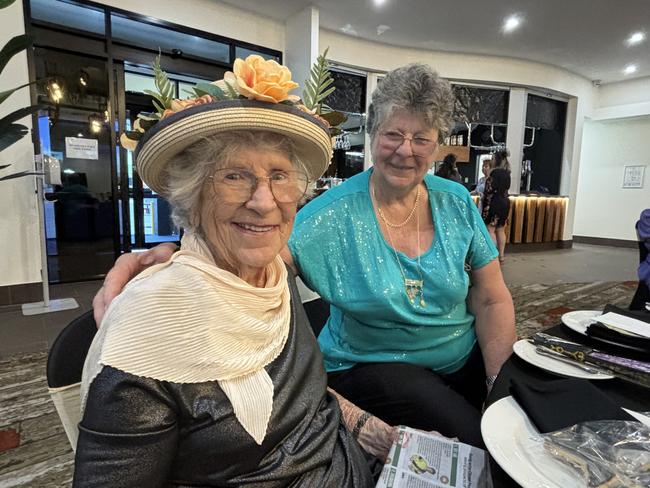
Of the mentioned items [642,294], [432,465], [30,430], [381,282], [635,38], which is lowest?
[30,430]

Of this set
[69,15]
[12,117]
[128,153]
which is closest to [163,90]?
[12,117]

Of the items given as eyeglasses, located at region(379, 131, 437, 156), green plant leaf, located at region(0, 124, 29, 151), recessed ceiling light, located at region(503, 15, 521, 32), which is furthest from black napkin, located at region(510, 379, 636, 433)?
recessed ceiling light, located at region(503, 15, 521, 32)

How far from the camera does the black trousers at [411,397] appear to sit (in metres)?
1.02

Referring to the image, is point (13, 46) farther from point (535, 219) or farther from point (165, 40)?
point (535, 219)

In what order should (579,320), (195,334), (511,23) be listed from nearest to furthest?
1. (195,334)
2. (579,320)
3. (511,23)

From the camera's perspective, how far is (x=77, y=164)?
468 centimetres

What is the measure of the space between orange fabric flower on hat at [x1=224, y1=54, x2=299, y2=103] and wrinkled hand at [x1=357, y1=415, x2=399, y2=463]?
0.80m

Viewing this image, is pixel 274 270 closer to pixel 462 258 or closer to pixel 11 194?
pixel 462 258

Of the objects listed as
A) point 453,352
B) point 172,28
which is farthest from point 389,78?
point 172,28

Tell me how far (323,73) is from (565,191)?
938cm

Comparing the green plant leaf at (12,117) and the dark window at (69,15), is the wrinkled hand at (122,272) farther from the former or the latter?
the dark window at (69,15)

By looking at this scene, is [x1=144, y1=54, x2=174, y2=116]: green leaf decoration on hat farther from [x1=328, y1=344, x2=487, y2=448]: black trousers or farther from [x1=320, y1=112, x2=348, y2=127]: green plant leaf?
[x1=328, y1=344, x2=487, y2=448]: black trousers

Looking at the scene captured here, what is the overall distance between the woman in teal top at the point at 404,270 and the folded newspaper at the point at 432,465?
36 centimetres

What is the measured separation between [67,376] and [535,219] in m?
8.94
